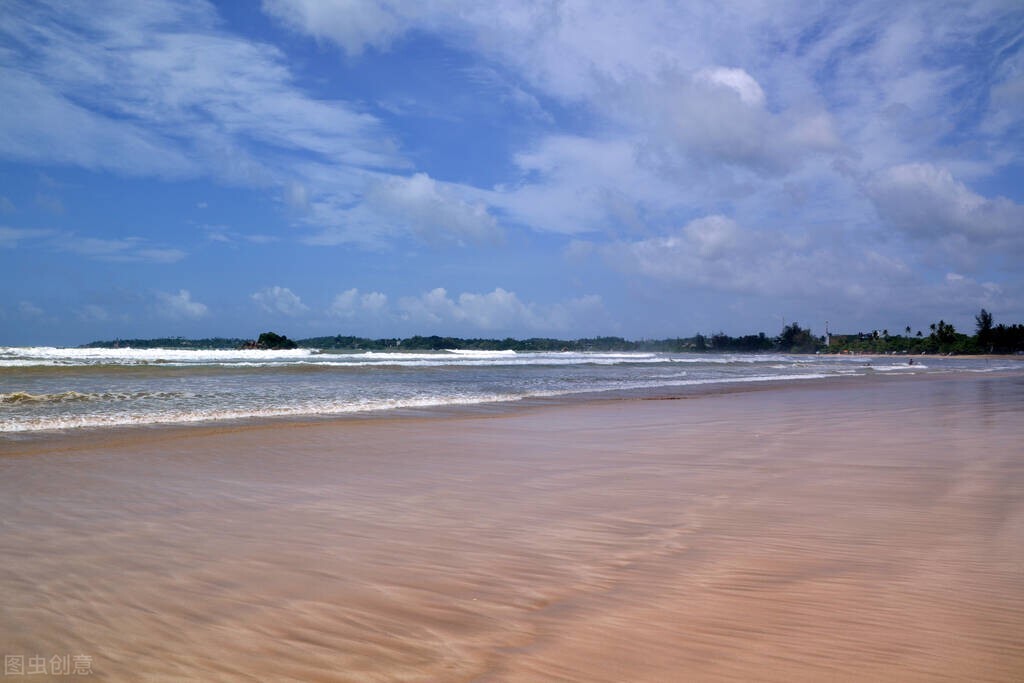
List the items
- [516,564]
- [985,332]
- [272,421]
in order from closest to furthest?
[516,564] → [272,421] → [985,332]

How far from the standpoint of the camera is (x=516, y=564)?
3668 millimetres

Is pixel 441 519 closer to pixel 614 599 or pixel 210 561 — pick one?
pixel 210 561

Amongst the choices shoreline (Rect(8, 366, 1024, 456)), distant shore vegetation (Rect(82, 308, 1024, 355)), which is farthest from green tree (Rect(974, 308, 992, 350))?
shoreline (Rect(8, 366, 1024, 456))

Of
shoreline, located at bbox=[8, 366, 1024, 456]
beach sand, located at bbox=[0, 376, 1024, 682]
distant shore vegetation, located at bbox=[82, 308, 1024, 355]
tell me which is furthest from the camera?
distant shore vegetation, located at bbox=[82, 308, 1024, 355]

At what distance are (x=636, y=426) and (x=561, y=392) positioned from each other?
8203mm

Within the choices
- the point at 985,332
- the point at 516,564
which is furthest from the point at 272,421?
the point at 985,332

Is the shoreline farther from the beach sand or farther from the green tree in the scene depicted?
the green tree

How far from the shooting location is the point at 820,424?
10727mm

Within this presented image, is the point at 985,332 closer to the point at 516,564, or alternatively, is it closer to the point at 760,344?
the point at 760,344

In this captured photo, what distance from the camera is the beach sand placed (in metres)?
2.58

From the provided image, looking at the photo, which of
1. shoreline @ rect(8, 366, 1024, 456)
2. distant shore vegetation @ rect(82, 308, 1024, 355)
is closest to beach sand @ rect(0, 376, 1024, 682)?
shoreline @ rect(8, 366, 1024, 456)

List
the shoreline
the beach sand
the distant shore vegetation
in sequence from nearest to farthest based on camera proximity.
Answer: the beach sand → the shoreline → the distant shore vegetation

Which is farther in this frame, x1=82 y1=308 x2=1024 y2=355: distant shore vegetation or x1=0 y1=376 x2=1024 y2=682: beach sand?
x1=82 y1=308 x2=1024 y2=355: distant shore vegetation

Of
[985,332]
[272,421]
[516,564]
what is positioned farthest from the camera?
[985,332]
